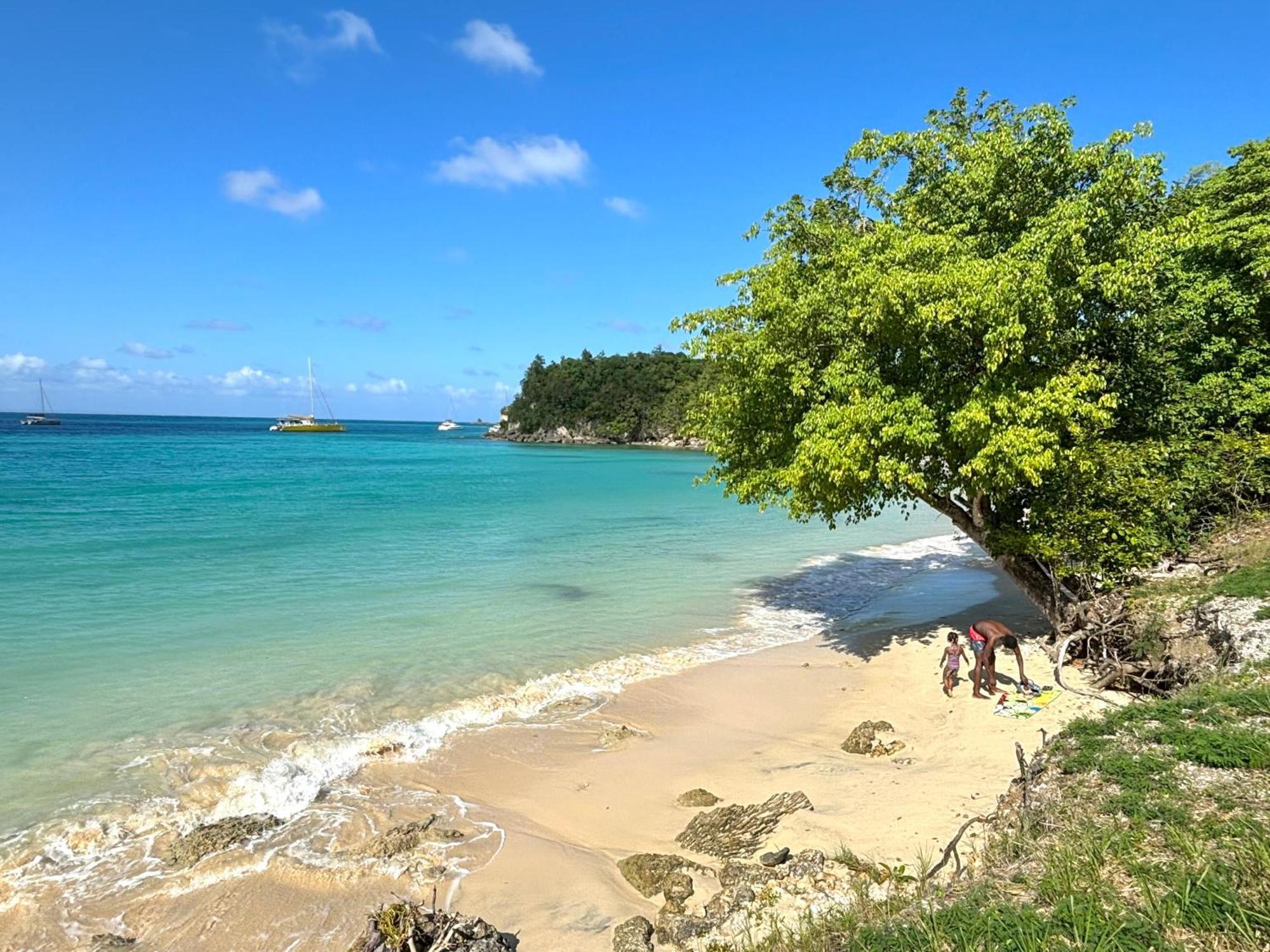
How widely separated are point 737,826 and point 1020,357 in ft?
26.9

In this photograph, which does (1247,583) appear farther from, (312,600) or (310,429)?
(310,429)

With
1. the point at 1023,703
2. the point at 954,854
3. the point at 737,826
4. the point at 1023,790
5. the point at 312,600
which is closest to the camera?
the point at 954,854

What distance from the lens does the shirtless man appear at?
10.3 meters

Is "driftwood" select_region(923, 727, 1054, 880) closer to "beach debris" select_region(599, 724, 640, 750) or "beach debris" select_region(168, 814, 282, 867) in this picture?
"beach debris" select_region(599, 724, 640, 750)

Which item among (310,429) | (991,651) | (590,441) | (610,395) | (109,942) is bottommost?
(109,942)

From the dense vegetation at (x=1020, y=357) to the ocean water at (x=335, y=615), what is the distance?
5260mm

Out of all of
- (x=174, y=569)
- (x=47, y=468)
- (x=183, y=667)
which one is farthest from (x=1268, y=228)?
(x=47, y=468)

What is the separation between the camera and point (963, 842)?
21.2 feet

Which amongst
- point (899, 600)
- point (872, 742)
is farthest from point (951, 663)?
point (899, 600)

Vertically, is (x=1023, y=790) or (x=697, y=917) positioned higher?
(x=1023, y=790)

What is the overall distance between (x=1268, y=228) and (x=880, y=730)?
12.8 m

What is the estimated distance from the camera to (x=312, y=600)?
17109 millimetres

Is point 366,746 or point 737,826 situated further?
point 366,746

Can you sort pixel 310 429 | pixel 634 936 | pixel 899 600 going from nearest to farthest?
pixel 634 936 < pixel 899 600 < pixel 310 429
